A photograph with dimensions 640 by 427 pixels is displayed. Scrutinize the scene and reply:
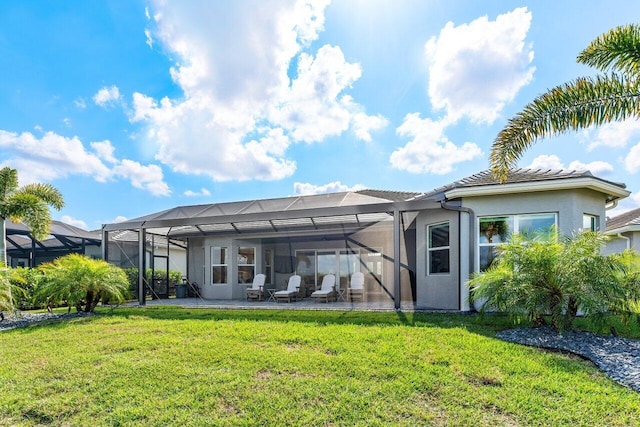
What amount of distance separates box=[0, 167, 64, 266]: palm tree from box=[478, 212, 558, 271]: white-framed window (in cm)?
1453

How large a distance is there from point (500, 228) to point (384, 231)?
5.57 m

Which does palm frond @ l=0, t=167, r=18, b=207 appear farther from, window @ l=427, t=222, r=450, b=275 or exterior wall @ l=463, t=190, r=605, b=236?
exterior wall @ l=463, t=190, r=605, b=236

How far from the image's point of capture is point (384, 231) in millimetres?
15188

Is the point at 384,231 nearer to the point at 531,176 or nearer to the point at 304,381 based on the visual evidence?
the point at 531,176

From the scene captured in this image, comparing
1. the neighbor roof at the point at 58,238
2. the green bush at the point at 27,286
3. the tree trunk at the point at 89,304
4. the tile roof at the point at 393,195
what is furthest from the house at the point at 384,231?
the neighbor roof at the point at 58,238

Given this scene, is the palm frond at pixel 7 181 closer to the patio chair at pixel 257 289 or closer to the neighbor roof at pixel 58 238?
the neighbor roof at pixel 58 238

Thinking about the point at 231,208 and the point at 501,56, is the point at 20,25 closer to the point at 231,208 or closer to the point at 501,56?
the point at 231,208

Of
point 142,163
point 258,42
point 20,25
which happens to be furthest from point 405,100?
point 142,163

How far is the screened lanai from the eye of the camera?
14.4 m

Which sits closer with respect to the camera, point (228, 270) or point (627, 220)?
point (228, 270)

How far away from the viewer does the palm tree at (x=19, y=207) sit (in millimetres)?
12461

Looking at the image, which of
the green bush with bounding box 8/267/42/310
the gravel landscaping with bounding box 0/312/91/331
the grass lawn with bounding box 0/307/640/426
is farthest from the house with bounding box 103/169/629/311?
the grass lawn with bounding box 0/307/640/426

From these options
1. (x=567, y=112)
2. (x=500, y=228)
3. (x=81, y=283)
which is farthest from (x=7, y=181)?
(x=567, y=112)

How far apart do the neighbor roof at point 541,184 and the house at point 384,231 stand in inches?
1.0
